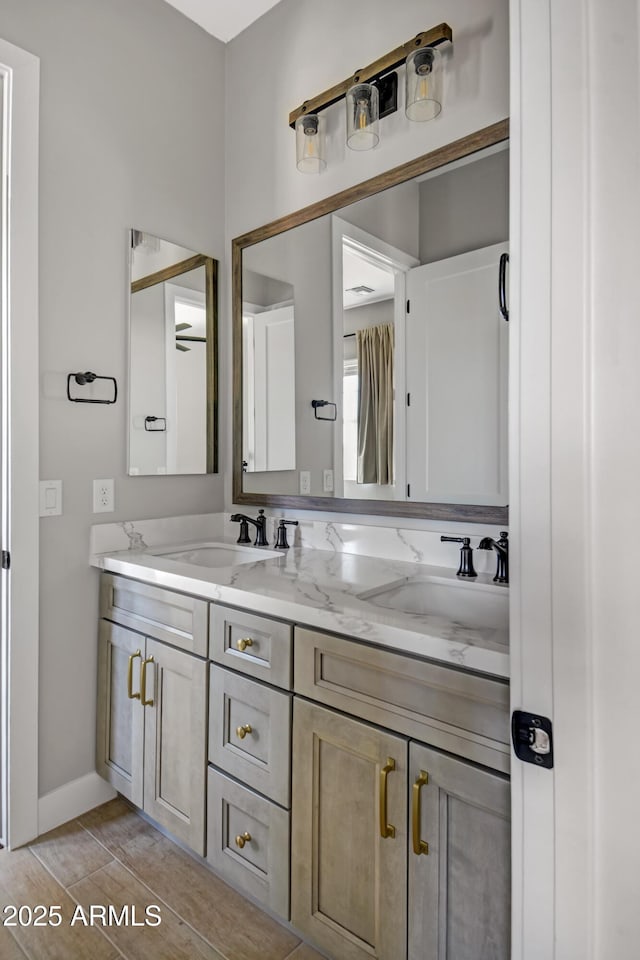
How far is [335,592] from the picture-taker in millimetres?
1386

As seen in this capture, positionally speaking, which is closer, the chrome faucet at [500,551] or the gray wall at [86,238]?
the chrome faucet at [500,551]

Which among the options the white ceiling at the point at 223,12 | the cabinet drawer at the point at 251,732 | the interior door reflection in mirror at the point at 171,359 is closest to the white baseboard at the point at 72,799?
the cabinet drawer at the point at 251,732

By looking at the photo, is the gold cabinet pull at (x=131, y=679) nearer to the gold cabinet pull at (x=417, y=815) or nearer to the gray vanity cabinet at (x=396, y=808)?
the gray vanity cabinet at (x=396, y=808)

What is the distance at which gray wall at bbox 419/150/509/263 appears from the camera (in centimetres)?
154

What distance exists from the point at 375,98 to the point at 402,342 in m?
0.78

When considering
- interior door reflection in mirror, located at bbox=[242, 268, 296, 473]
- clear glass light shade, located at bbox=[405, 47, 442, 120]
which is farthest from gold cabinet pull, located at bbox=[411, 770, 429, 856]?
clear glass light shade, located at bbox=[405, 47, 442, 120]

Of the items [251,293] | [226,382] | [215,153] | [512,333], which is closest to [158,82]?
[215,153]

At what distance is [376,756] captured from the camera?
1.16 meters

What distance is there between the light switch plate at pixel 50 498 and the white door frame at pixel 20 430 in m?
0.03

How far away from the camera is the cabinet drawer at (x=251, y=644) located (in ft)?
4.38

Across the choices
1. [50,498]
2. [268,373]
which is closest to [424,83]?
[268,373]

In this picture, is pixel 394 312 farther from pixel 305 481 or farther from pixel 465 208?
pixel 305 481

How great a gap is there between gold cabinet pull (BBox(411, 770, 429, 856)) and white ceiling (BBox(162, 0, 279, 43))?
8.76ft

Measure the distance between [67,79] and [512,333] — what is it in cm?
197
